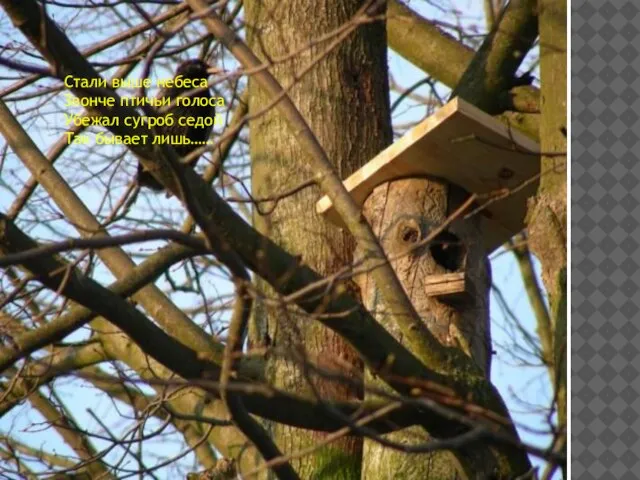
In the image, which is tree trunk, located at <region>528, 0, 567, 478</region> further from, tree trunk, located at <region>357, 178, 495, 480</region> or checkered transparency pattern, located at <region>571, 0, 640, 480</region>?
tree trunk, located at <region>357, 178, 495, 480</region>

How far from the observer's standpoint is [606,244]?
2539 mm

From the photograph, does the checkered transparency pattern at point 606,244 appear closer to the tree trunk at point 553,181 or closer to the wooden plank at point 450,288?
the tree trunk at point 553,181

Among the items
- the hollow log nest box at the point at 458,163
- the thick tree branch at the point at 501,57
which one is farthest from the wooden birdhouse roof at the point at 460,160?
the thick tree branch at the point at 501,57

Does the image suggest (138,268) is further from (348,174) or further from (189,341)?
(348,174)

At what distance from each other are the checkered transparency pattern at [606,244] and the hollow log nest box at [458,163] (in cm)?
70

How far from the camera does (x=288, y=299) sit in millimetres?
2383

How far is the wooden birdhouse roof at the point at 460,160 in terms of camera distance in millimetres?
3486

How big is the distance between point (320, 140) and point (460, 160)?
0.50 meters

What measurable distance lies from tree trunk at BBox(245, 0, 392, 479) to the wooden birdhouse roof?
13 centimetres

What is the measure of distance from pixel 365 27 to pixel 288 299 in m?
1.92

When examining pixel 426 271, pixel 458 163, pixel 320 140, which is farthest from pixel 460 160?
pixel 320 140

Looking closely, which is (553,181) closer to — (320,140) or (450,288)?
(450,288)

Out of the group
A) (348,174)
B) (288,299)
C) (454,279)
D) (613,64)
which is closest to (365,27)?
(348,174)

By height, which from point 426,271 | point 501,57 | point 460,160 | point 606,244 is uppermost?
point 501,57
